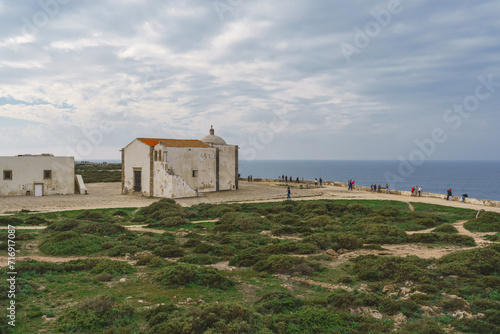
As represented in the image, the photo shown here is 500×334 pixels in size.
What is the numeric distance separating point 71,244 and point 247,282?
29.8 ft

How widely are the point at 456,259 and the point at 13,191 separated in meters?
38.4

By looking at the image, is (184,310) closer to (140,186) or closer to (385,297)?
(385,297)

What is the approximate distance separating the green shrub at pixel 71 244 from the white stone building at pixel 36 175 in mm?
22385

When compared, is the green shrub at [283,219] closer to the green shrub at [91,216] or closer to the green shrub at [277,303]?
the green shrub at [91,216]

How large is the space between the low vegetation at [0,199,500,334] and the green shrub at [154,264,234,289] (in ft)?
0.11

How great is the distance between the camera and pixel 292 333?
27.6 ft

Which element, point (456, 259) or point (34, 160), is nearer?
point (456, 259)

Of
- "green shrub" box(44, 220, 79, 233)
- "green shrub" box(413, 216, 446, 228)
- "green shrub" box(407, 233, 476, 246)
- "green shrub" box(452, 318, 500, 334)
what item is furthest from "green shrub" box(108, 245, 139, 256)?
"green shrub" box(413, 216, 446, 228)

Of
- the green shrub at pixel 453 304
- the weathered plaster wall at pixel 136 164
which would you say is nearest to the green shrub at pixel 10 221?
the weathered plaster wall at pixel 136 164

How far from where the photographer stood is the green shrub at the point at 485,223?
69.7 ft

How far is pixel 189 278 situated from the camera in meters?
11.8

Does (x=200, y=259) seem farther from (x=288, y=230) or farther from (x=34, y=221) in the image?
(x=34, y=221)

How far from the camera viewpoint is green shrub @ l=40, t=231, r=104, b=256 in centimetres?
1560

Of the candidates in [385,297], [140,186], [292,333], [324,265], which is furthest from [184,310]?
[140,186]
